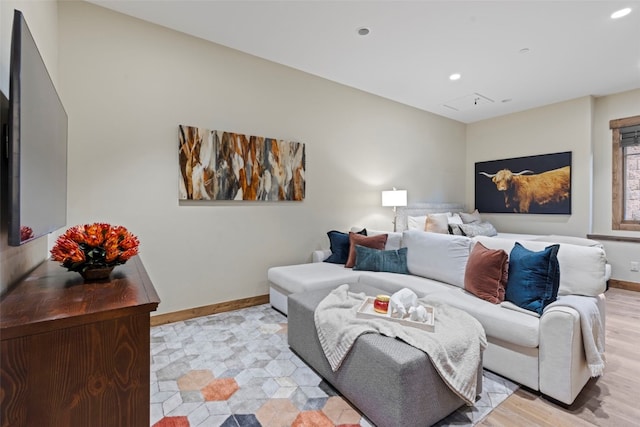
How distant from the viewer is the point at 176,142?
295 centimetres

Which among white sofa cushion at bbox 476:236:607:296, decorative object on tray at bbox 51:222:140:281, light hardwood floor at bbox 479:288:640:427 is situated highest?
decorative object on tray at bbox 51:222:140:281

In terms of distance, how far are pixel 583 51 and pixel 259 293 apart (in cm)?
441

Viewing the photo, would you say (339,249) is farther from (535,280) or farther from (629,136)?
(629,136)

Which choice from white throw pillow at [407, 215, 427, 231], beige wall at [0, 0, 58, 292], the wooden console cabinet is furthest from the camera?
white throw pillow at [407, 215, 427, 231]

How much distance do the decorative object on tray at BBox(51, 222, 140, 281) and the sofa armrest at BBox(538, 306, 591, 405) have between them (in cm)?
227

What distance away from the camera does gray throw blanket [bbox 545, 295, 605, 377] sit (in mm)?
1742

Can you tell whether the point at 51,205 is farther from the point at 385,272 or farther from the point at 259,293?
the point at 385,272

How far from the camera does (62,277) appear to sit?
139 centimetres

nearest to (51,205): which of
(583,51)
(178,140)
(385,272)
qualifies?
(178,140)

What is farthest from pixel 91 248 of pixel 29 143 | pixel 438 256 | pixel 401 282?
pixel 438 256

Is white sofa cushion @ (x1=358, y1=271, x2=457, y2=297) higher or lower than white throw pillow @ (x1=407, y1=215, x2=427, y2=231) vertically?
lower

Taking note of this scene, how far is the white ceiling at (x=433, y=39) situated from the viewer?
256cm

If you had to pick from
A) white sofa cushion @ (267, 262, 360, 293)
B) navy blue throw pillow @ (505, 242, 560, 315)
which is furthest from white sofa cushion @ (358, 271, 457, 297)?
navy blue throw pillow @ (505, 242, 560, 315)

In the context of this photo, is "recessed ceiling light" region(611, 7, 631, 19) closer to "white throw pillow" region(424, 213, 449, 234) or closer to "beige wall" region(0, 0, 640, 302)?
"beige wall" region(0, 0, 640, 302)
